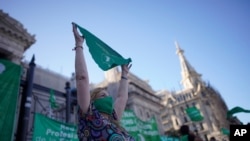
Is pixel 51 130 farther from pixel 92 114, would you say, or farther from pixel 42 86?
pixel 92 114

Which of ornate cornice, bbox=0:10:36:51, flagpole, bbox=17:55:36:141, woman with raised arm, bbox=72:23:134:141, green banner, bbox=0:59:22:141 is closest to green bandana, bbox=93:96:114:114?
woman with raised arm, bbox=72:23:134:141

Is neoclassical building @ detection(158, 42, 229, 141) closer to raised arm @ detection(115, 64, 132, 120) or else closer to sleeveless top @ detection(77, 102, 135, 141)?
raised arm @ detection(115, 64, 132, 120)

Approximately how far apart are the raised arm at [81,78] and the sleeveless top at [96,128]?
0.08m

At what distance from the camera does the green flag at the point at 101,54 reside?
3131 millimetres

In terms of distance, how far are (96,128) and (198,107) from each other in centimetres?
7137

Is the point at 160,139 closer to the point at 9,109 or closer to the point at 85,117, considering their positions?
the point at 9,109

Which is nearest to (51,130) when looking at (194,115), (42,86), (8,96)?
(8,96)

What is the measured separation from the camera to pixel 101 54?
328 centimetres

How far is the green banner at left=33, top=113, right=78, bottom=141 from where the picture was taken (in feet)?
19.4

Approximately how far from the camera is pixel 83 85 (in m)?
2.15

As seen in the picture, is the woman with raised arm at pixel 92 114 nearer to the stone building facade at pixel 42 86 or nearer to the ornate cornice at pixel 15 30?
the stone building facade at pixel 42 86

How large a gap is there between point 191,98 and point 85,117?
7368cm

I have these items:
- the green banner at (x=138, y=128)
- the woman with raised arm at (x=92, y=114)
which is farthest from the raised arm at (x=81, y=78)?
the green banner at (x=138, y=128)

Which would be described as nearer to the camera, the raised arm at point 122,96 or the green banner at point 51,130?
the raised arm at point 122,96
